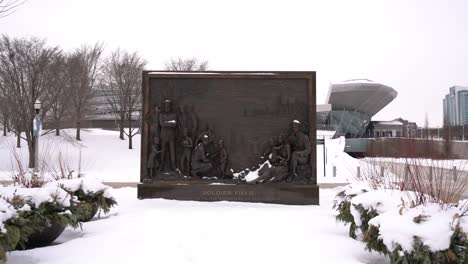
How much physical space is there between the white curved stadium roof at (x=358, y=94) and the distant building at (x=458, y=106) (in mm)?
12377

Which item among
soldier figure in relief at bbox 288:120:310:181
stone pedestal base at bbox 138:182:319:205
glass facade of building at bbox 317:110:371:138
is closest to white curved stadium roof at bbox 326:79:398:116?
glass facade of building at bbox 317:110:371:138

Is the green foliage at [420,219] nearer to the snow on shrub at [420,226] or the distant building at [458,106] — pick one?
the snow on shrub at [420,226]

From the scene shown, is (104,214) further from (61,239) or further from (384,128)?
(384,128)

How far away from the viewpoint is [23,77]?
110 feet

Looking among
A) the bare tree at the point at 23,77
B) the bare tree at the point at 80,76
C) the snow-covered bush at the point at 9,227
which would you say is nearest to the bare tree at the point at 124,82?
the bare tree at the point at 80,76

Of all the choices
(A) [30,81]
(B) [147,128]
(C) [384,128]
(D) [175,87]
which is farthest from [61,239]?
(C) [384,128]

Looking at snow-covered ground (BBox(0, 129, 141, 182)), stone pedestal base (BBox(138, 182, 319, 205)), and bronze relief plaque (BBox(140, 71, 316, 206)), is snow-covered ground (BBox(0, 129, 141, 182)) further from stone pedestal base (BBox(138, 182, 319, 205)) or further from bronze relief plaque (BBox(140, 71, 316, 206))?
stone pedestal base (BBox(138, 182, 319, 205))

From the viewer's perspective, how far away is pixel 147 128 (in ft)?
42.9

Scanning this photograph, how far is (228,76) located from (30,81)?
2576 centimetres

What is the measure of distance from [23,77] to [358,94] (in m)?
57.0

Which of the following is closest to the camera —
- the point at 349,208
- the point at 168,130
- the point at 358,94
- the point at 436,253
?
the point at 436,253

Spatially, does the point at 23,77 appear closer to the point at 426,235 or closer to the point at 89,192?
the point at 89,192

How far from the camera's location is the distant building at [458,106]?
79.8 meters

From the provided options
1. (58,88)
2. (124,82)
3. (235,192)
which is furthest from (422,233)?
(124,82)
